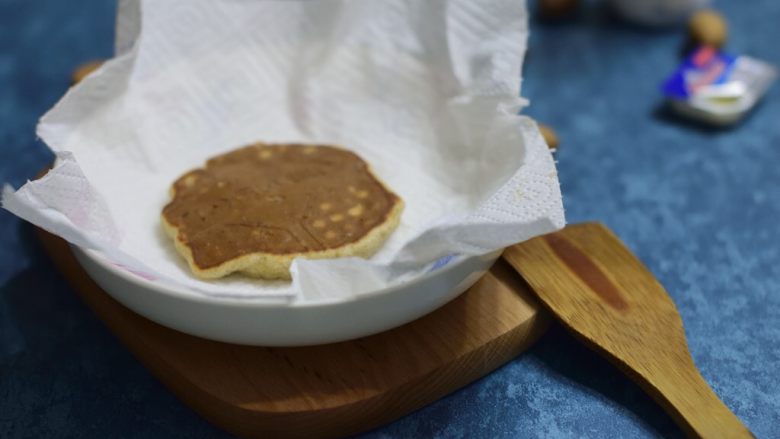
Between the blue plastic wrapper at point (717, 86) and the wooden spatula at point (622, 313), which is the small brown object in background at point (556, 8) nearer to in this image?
the blue plastic wrapper at point (717, 86)

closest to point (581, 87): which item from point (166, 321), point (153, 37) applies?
point (153, 37)

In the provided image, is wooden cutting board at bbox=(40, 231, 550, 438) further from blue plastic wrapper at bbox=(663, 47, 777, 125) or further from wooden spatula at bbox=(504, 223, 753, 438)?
blue plastic wrapper at bbox=(663, 47, 777, 125)

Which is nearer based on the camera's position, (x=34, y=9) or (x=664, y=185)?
(x=664, y=185)

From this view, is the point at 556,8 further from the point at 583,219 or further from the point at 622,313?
the point at 622,313

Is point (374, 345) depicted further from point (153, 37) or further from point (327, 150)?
point (153, 37)

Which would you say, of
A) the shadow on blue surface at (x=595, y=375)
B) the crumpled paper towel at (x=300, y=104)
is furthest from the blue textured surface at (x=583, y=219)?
the crumpled paper towel at (x=300, y=104)

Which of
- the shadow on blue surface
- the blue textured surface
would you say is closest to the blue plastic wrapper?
the blue textured surface
